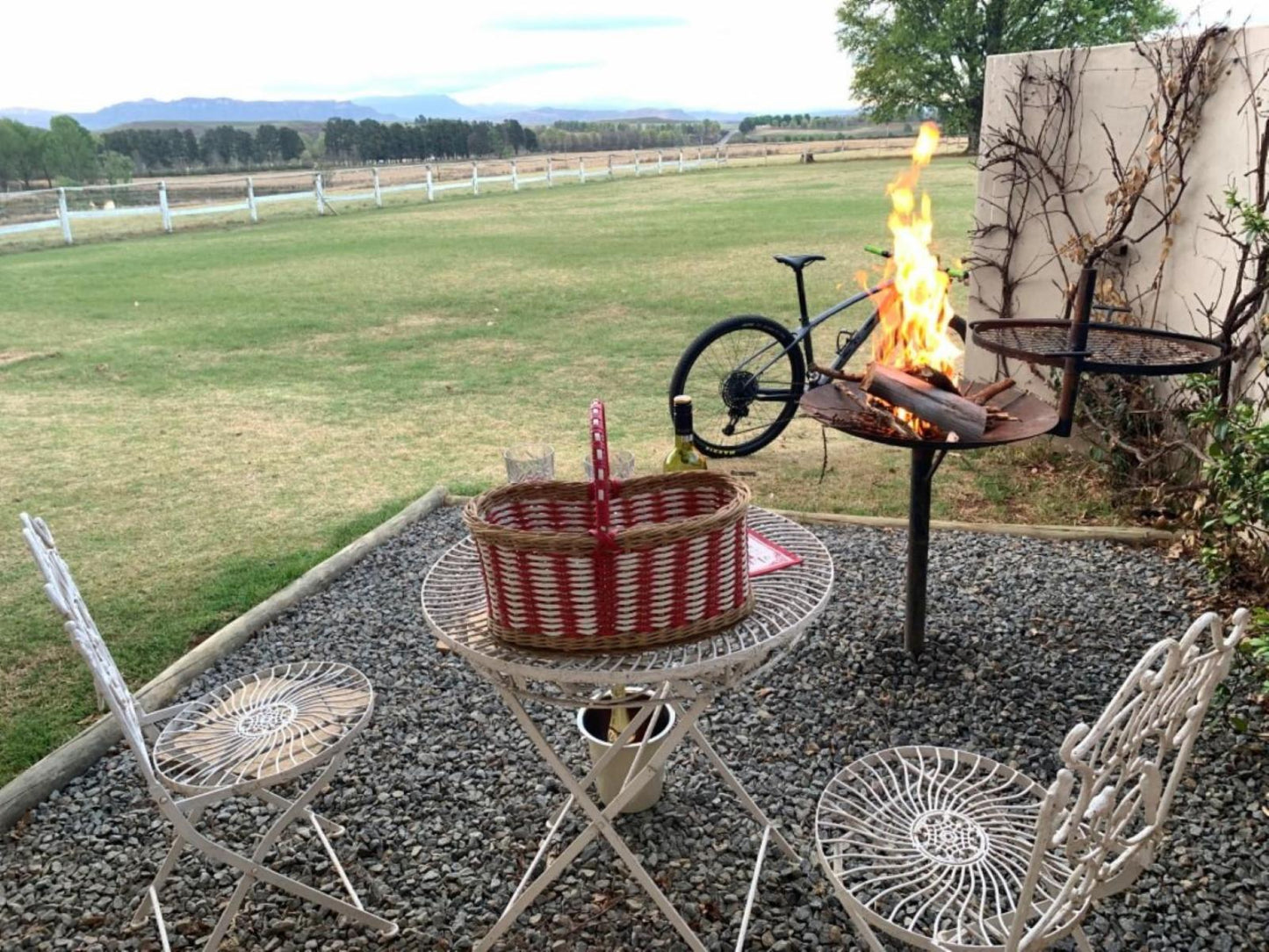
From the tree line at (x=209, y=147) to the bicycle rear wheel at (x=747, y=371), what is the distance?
93.9 ft

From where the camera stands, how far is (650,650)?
1590 mm

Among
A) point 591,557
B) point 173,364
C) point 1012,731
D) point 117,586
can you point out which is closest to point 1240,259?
point 1012,731

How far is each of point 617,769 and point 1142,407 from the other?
3202mm

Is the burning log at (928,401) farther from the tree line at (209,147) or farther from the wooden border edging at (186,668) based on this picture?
the tree line at (209,147)

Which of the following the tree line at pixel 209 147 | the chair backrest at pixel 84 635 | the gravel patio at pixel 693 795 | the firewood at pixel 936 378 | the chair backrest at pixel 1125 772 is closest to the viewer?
the chair backrest at pixel 1125 772

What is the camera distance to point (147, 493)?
4.78 meters

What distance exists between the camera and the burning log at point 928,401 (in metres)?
2.43

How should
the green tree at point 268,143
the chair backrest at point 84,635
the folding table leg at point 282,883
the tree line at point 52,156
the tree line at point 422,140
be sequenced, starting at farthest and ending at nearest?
the tree line at point 422,140 → the green tree at point 268,143 → the tree line at point 52,156 → the folding table leg at point 282,883 → the chair backrest at point 84,635

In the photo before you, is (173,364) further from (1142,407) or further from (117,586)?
(1142,407)

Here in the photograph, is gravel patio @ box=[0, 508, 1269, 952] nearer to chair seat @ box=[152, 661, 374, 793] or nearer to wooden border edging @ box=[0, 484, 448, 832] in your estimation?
wooden border edging @ box=[0, 484, 448, 832]

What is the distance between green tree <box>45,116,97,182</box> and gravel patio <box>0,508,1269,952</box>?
20.5 meters

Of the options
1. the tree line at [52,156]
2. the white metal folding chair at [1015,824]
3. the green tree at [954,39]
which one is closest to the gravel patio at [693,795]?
the white metal folding chair at [1015,824]

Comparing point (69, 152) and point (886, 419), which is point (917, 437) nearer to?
point (886, 419)

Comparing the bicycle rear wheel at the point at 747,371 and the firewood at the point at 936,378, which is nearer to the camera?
the firewood at the point at 936,378
